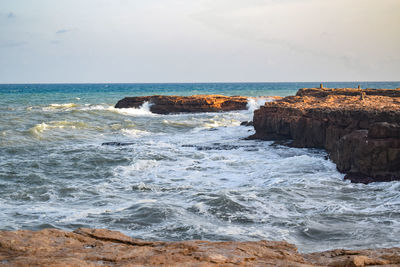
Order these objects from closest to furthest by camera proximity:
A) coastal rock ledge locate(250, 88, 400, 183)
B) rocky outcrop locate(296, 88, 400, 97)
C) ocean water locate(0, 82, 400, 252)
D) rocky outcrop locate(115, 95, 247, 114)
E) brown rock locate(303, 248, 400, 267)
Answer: brown rock locate(303, 248, 400, 267) → ocean water locate(0, 82, 400, 252) → coastal rock ledge locate(250, 88, 400, 183) → rocky outcrop locate(296, 88, 400, 97) → rocky outcrop locate(115, 95, 247, 114)

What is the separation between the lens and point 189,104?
4019 centimetres

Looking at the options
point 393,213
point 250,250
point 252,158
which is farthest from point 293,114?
point 250,250

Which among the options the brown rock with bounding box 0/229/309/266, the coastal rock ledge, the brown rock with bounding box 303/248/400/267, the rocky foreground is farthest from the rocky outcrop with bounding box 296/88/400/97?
the brown rock with bounding box 0/229/309/266

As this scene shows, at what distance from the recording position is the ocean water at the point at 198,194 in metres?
7.75

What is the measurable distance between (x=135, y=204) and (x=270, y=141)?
34.6 feet

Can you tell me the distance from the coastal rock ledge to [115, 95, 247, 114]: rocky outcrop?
750 inches

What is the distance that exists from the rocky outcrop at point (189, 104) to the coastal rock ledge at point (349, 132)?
62.5ft

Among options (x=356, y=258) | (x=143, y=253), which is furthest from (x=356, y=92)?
(x=143, y=253)

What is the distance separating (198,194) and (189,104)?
29909 millimetres

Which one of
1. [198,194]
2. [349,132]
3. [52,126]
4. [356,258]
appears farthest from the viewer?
[52,126]

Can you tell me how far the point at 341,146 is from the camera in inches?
492

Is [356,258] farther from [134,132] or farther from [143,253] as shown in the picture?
[134,132]

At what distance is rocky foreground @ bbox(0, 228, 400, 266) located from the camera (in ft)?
13.8

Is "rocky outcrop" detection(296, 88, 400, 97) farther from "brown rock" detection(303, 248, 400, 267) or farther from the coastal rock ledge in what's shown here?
"brown rock" detection(303, 248, 400, 267)
